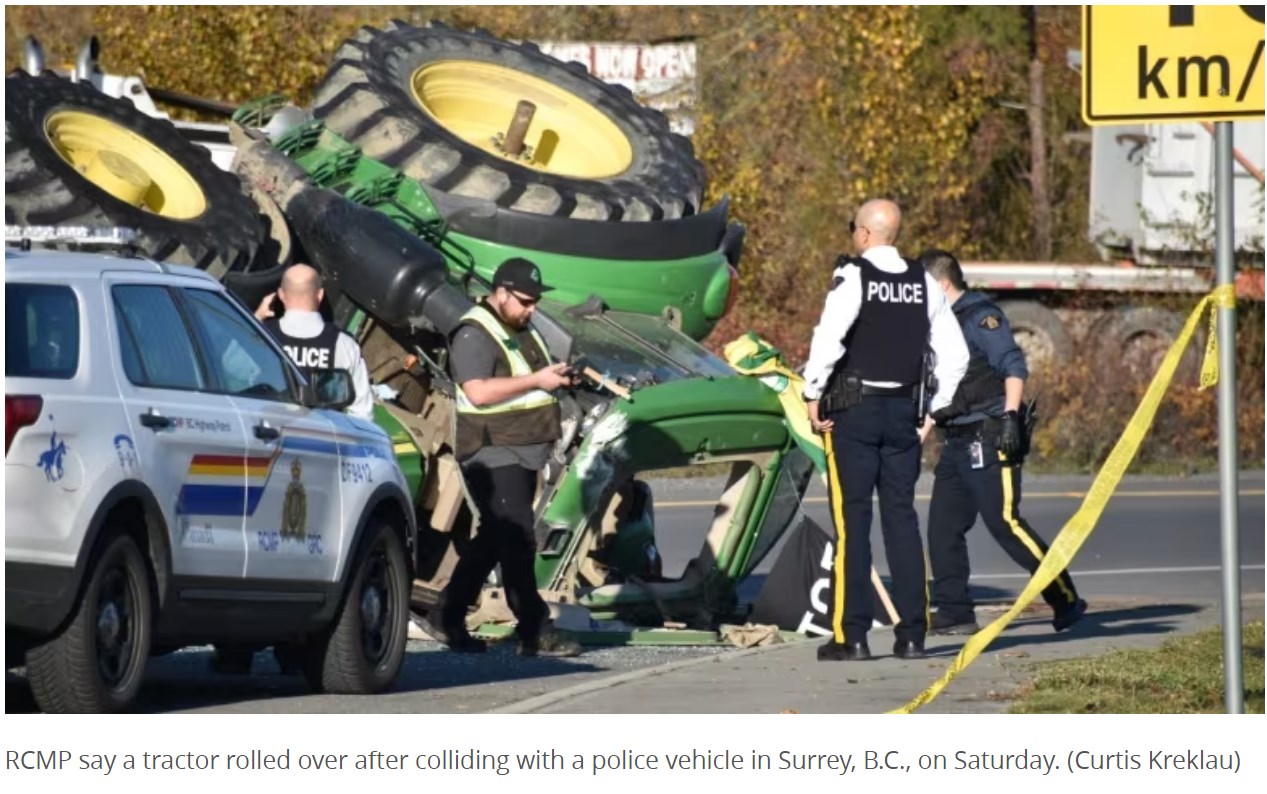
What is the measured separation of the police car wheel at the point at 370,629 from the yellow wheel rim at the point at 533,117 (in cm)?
572

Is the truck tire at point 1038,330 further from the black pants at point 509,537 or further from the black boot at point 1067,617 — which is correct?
the black pants at point 509,537

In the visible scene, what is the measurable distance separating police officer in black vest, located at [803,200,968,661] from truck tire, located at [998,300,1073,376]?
667 inches

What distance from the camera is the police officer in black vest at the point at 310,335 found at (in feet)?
37.7

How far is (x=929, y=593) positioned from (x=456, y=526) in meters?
2.57

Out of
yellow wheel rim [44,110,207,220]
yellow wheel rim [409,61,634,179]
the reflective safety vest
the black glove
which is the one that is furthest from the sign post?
yellow wheel rim [409,61,634,179]

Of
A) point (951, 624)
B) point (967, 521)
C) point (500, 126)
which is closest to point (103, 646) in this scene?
point (951, 624)

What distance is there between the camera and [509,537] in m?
11.5

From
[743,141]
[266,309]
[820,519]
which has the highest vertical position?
[743,141]

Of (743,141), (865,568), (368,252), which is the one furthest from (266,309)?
(743,141)

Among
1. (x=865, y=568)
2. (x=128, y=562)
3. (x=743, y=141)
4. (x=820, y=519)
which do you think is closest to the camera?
(x=128, y=562)

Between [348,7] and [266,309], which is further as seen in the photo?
[348,7]

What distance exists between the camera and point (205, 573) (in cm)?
912

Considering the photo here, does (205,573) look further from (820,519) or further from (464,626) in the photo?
(820,519)

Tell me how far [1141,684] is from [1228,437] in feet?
6.27
